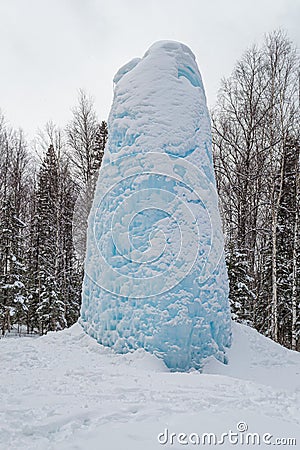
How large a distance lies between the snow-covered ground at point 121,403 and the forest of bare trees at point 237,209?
259 inches

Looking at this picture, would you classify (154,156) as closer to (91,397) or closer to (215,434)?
(91,397)

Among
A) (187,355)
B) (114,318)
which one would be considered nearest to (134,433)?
(187,355)

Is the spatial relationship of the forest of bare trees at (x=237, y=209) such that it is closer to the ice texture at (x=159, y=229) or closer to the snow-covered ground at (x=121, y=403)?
the ice texture at (x=159, y=229)

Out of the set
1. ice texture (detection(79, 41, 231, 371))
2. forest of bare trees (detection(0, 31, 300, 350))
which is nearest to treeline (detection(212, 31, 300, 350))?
forest of bare trees (detection(0, 31, 300, 350))

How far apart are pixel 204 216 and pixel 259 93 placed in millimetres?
9908

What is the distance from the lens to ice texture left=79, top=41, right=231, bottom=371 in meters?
5.98

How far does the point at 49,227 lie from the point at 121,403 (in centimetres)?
1448

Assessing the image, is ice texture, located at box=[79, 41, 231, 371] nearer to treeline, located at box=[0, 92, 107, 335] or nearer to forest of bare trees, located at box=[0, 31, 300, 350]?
forest of bare trees, located at box=[0, 31, 300, 350]

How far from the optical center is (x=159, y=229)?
20.4 feet

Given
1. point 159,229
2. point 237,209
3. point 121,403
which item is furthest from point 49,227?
point 121,403

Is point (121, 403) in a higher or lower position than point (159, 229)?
lower

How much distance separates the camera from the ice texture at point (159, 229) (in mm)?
5977

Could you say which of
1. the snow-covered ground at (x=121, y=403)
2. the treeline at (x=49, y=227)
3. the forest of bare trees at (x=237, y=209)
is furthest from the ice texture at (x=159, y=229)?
the treeline at (x=49, y=227)

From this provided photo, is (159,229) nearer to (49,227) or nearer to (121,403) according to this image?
(121,403)
